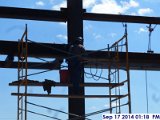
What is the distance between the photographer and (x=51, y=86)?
14586 millimetres

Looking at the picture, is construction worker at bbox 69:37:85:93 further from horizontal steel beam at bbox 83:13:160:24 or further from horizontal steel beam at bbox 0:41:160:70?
horizontal steel beam at bbox 83:13:160:24

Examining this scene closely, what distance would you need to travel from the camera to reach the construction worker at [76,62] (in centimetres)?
1498

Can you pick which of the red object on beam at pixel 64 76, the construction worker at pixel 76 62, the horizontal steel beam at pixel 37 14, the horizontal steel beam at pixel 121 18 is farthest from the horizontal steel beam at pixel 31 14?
the red object on beam at pixel 64 76

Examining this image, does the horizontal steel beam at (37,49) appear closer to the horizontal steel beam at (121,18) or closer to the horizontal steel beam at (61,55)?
the horizontal steel beam at (61,55)

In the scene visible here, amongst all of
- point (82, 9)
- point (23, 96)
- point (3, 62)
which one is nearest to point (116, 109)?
point (23, 96)

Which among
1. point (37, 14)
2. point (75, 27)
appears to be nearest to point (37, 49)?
point (37, 14)

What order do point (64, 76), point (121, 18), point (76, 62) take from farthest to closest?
point (121, 18) → point (64, 76) → point (76, 62)

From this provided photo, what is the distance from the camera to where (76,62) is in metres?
15.1

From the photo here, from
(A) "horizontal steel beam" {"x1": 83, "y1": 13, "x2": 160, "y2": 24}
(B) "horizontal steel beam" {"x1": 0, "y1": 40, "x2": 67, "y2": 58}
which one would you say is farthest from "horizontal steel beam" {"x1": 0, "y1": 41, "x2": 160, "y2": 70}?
(A) "horizontal steel beam" {"x1": 83, "y1": 13, "x2": 160, "y2": 24}

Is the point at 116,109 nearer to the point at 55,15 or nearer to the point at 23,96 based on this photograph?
the point at 23,96

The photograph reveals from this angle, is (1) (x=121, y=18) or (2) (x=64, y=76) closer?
(2) (x=64, y=76)

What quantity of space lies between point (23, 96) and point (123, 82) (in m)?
3.65

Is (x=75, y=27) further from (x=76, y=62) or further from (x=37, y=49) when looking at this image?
(x=76, y=62)

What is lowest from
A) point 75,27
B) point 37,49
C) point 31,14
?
point 37,49
